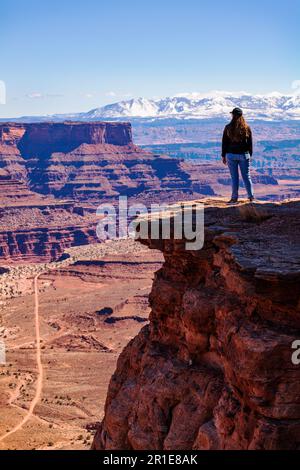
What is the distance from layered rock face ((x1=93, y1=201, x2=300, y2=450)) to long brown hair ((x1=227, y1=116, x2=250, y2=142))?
1751 millimetres

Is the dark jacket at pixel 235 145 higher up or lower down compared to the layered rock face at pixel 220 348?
higher up

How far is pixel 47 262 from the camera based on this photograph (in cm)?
11625

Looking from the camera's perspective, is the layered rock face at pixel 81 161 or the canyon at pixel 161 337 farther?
the layered rock face at pixel 81 161

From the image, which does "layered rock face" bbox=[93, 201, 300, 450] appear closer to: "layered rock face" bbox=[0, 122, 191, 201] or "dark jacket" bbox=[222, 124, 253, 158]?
"dark jacket" bbox=[222, 124, 253, 158]

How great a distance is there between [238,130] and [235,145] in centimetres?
47

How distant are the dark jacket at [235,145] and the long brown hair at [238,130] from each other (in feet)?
0.28

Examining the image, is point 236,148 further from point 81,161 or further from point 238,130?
point 81,161

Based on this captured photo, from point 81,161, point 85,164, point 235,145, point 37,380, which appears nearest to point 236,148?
point 235,145

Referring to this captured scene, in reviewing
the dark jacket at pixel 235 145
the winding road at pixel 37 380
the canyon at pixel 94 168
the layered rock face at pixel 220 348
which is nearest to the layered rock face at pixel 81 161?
the canyon at pixel 94 168

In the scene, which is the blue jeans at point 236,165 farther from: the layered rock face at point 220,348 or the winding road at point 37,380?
the winding road at point 37,380

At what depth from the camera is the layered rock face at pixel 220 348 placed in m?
11.5

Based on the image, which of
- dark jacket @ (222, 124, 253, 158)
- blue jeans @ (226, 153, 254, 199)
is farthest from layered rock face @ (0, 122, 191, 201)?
dark jacket @ (222, 124, 253, 158)

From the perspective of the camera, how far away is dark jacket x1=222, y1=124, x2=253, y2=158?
17.9m

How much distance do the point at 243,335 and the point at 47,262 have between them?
105807 mm
